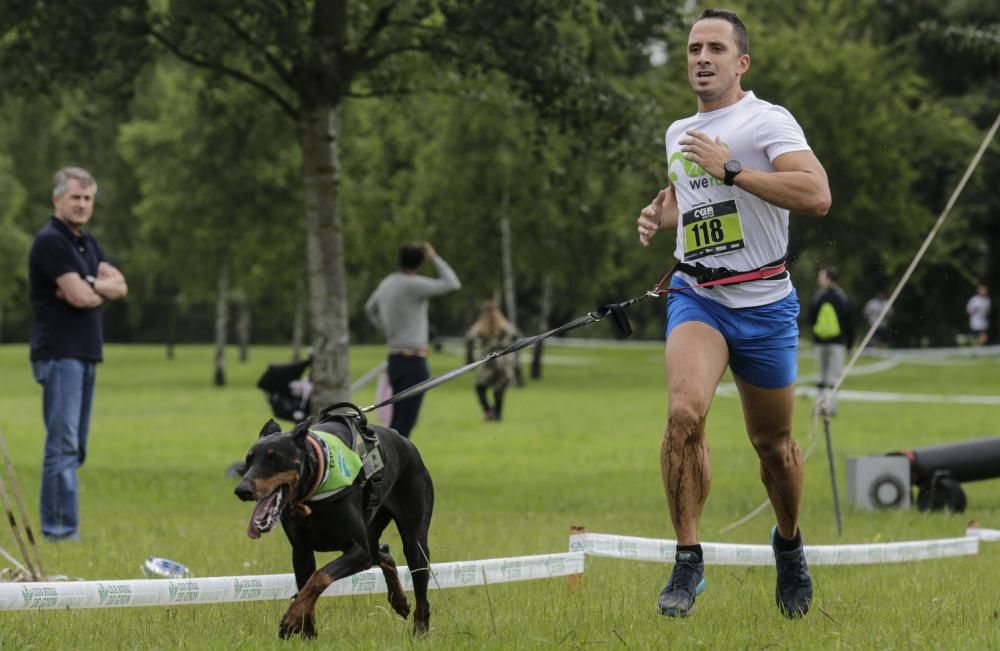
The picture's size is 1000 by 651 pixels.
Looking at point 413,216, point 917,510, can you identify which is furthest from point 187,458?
point 413,216

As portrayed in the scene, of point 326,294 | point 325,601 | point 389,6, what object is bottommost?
point 325,601

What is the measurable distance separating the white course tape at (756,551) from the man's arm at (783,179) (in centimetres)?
168

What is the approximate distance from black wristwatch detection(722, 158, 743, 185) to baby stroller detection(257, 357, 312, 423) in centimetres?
1126

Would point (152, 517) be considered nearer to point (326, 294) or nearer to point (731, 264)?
point (326, 294)

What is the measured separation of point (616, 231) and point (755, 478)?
76.3 feet

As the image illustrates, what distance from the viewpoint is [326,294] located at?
15.1 meters

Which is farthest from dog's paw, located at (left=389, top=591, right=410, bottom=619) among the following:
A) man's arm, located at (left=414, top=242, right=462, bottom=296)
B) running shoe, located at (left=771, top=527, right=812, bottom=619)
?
man's arm, located at (left=414, top=242, right=462, bottom=296)

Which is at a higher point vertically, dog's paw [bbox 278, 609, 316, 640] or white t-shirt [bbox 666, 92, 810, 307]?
white t-shirt [bbox 666, 92, 810, 307]

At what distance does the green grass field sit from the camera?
5.61 m

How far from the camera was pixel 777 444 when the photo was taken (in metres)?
6.24

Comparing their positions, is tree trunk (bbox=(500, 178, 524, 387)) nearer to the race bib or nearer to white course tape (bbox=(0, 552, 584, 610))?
white course tape (bbox=(0, 552, 584, 610))

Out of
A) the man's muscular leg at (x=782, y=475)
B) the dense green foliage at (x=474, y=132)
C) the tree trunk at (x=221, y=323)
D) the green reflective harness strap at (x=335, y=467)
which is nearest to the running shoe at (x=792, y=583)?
the man's muscular leg at (x=782, y=475)

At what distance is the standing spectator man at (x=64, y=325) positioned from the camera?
945 centimetres

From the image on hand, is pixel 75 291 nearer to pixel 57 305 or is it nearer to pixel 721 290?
pixel 57 305
